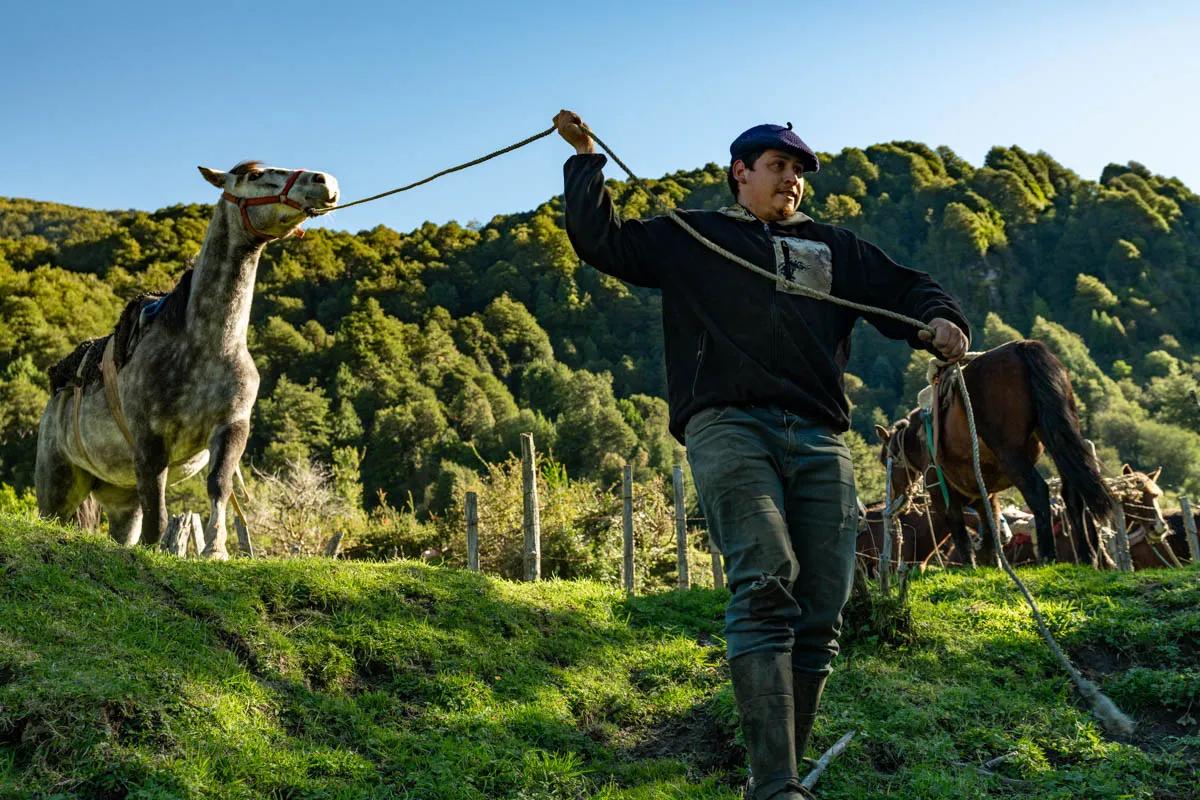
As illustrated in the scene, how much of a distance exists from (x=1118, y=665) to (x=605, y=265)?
4.32 m

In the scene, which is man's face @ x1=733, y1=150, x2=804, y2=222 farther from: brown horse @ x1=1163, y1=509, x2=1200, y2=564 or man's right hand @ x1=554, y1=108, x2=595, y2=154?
brown horse @ x1=1163, y1=509, x2=1200, y2=564

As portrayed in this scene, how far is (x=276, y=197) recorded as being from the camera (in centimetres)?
600

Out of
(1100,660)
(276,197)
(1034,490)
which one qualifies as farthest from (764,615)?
(1034,490)

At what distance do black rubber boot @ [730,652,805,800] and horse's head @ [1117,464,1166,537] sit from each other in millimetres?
11160

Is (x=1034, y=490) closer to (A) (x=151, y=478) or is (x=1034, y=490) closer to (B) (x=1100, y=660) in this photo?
(B) (x=1100, y=660)

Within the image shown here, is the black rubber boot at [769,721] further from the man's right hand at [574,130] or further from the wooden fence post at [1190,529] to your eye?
the wooden fence post at [1190,529]

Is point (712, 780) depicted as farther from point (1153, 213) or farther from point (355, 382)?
point (1153, 213)

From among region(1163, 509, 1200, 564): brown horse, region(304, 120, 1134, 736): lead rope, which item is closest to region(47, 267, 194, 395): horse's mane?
region(304, 120, 1134, 736): lead rope

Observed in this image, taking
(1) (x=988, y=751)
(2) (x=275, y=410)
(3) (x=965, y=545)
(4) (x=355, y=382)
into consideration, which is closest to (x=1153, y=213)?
(4) (x=355, y=382)

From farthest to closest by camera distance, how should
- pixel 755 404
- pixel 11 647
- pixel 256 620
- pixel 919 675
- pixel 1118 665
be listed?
1. pixel 1118 665
2. pixel 919 675
3. pixel 256 620
4. pixel 11 647
5. pixel 755 404

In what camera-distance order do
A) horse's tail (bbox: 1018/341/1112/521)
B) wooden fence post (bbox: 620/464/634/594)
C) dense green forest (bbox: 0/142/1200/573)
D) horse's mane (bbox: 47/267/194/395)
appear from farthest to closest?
1. dense green forest (bbox: 0/142/1200/573)
2. wooden fence post (bbox: 620/464/634/594)
3. horse's tail (bbox: 1018/341/1112/521)
4. horse's mane (bbox: 47/267/194/395)

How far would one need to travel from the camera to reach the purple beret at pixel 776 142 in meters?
3.58

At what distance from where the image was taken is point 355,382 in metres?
57.8

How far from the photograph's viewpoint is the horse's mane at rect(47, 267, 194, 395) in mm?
6102
